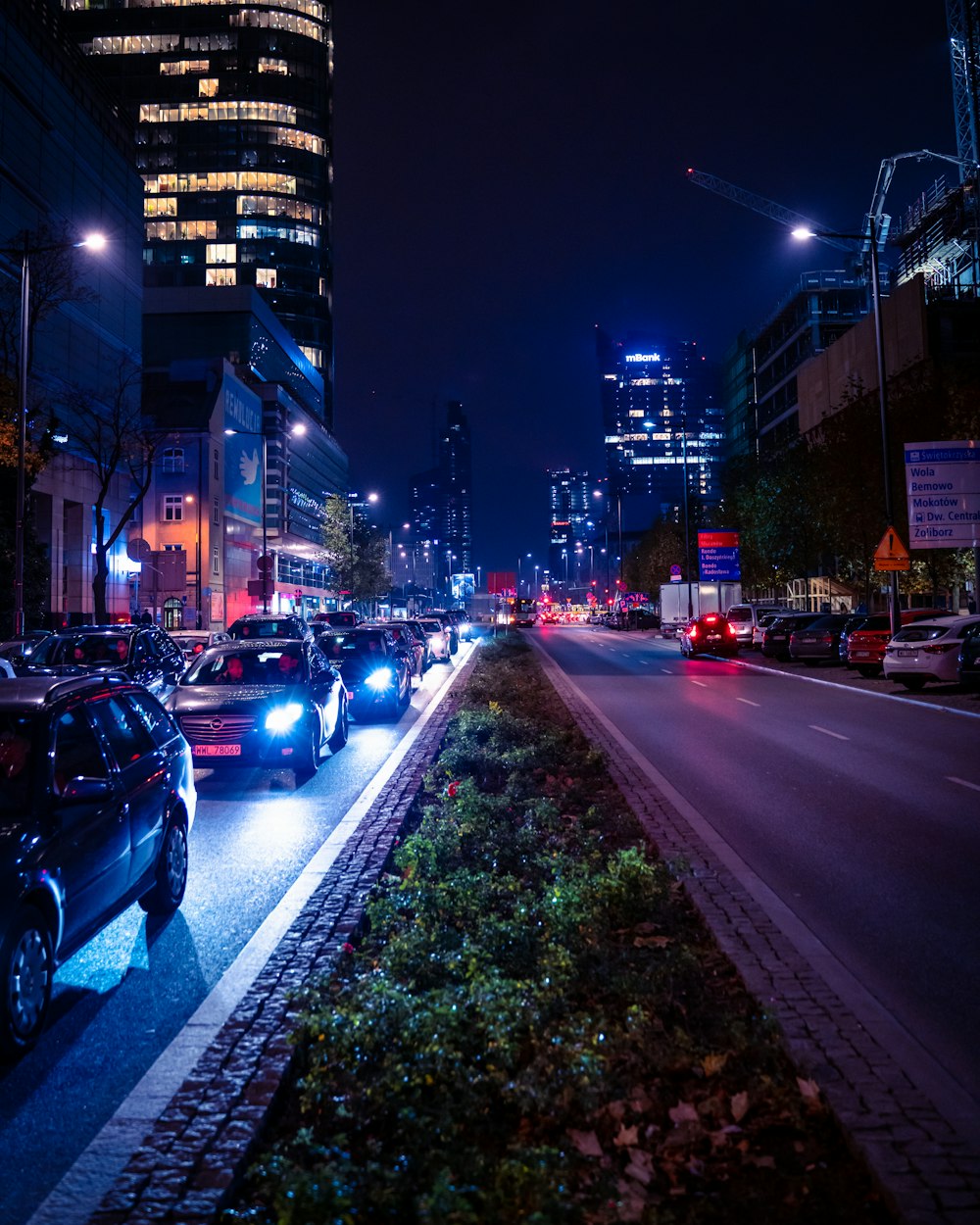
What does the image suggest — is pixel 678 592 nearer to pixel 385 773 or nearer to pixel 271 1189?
pixel 385 773

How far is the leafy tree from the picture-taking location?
278 ft

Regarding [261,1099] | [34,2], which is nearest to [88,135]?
[34,2]

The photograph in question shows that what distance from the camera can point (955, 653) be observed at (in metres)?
21.6

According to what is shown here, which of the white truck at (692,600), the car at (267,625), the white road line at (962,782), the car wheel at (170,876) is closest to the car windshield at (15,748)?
the car wheel at (170,876)

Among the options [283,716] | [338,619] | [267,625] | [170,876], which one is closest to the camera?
[170,876]

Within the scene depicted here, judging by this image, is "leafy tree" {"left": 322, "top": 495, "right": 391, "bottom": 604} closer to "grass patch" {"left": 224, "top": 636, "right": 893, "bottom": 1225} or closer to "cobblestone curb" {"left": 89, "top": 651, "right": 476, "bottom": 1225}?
"cobblestone curb" {"left": 89, "top": 651, "right": 476, "bottom": 1225}

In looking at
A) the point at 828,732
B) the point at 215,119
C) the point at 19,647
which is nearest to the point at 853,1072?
the point at 828,732

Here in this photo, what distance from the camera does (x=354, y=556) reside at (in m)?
82.2

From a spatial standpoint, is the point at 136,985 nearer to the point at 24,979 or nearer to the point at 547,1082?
the point at 24,979

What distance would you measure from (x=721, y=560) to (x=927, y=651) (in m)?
33.1

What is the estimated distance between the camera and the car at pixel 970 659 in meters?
21.3

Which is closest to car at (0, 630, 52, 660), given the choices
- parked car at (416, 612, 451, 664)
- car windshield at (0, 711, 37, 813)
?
car windshield at (0, 711, 37, 813)

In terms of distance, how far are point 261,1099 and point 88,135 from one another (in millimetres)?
66409

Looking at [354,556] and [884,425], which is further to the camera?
[354,556]
